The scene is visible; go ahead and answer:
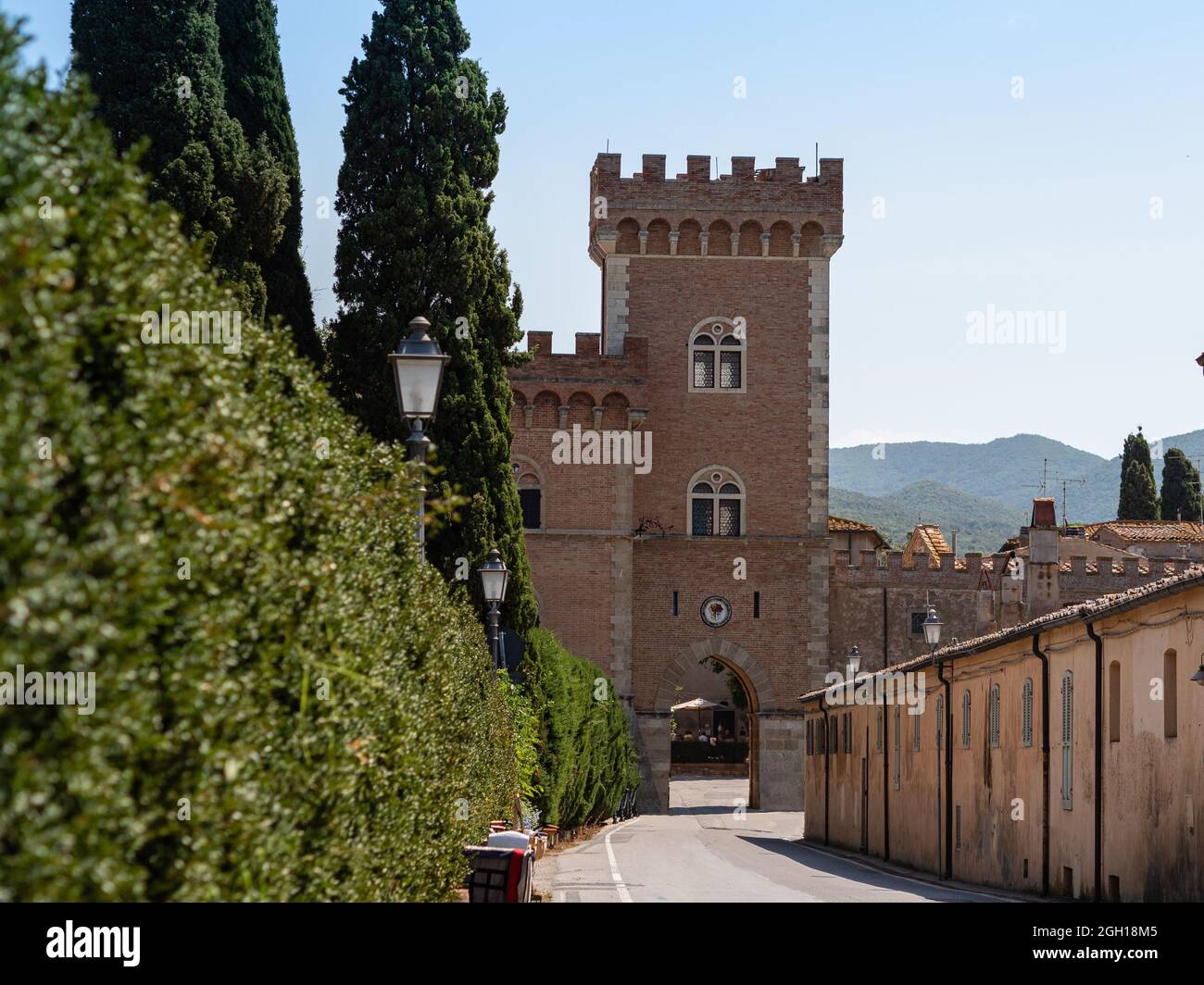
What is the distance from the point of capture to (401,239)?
25078mm

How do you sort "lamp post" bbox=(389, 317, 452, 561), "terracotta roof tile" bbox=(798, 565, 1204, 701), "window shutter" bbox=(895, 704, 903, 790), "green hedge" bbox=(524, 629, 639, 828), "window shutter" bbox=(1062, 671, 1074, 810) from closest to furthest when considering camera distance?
1. "lamp post" bbox=(389, 317, 452, 561)
2. "terracotta roof tile" bbox=(798, 565, 1204, 701)
3. "window shutter" bbox=(1062, 671, 1074, 810)
4. "green hedge" bbox=(524, 629, 639, 828)
5. "window shutter" bbox=(895, 704, 903, 790)

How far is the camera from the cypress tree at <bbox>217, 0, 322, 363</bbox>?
19.6 m

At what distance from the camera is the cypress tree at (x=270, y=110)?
64.4 ft

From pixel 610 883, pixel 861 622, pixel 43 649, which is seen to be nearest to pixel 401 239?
pixel 610 883

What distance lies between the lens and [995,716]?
2522 cm

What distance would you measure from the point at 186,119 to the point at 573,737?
59.7 feet

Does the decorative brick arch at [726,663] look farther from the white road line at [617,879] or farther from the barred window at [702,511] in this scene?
the white road line at [617,879]

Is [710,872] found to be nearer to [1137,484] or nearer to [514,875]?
[514,875]

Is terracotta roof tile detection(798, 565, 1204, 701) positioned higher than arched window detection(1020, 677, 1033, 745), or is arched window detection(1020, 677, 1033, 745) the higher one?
terracotta roof tile detection(798, 565, 1204, 701)

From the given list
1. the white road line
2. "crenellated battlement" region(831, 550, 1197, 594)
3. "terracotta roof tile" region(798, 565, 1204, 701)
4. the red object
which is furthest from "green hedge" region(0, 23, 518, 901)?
"crenellated battlement" region(831, 550, 1197, 594)

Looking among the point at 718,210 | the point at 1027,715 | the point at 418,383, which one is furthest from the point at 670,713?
the point at 418,383

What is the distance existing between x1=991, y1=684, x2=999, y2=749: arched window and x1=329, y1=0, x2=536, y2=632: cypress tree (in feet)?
28.1

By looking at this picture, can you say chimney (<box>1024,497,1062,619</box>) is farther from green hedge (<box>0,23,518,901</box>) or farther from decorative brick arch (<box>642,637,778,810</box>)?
green hedge (<box>0,23,518,901</box>)

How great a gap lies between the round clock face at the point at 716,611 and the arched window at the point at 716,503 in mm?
2110
